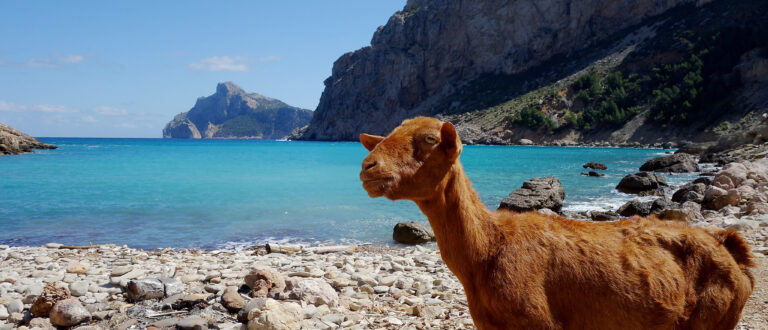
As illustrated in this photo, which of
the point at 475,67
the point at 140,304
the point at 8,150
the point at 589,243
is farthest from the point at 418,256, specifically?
the point at 475,67

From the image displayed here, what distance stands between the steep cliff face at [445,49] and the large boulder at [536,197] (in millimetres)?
105067

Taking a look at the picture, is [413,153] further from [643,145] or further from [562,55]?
[562,55]

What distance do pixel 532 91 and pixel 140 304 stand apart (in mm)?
113208

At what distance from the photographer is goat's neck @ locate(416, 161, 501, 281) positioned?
2.57 meters

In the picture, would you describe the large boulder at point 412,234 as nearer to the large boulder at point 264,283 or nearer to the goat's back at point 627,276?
the large boulder at point 264,283

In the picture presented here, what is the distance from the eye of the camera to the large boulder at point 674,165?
32281 mm

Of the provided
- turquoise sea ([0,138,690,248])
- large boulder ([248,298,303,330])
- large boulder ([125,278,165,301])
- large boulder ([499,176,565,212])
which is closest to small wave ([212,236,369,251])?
turquoise sea ([0,138,690,248])

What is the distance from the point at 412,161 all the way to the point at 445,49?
14307cm

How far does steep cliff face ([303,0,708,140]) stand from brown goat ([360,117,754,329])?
120119 millimetres

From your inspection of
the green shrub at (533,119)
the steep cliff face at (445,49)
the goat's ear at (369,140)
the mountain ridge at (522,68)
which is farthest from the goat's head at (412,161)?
the steep cliff face at (445,49)

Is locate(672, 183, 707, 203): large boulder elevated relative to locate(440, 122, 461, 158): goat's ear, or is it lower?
lower

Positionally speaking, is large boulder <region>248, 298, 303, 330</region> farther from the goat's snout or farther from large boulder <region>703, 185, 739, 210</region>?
large boulder <region>703, 185, 739, 210</region>

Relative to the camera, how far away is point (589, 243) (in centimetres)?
259

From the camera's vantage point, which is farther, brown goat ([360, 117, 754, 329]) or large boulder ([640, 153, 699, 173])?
large boulder ([640, 153, 699, 173])
